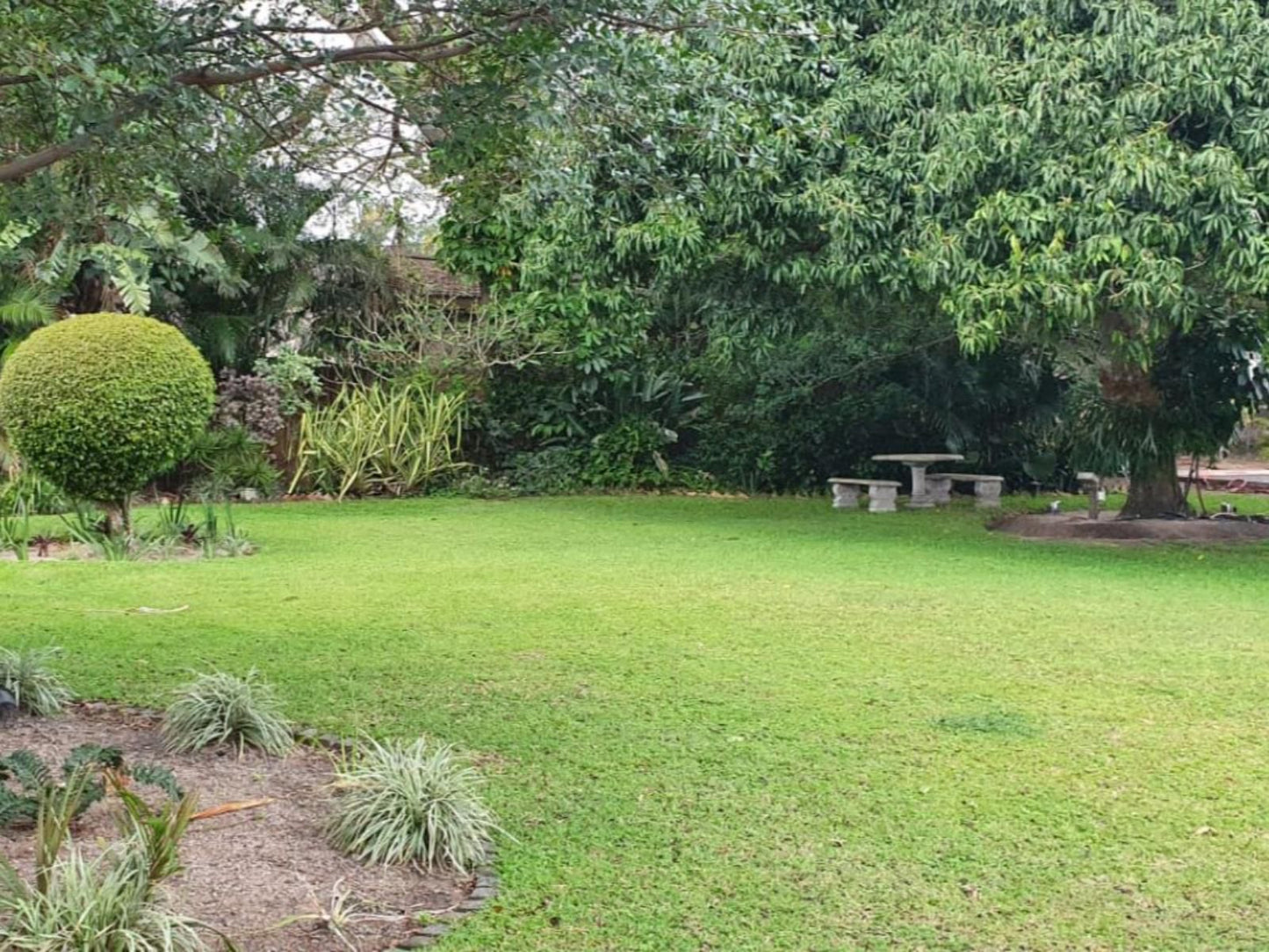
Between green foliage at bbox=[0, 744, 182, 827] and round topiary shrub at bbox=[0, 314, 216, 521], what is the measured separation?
635 cm

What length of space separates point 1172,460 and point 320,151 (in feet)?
32.5

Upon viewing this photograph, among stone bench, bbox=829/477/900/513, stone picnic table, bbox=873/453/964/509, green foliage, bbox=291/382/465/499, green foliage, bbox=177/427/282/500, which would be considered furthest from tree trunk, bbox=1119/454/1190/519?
green foliage, bbox=177/427/282/500

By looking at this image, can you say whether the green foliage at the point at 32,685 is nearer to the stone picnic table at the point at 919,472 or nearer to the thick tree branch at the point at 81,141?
the thick tree branch at the point at 81,141

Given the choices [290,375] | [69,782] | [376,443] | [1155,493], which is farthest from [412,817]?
[290,375]

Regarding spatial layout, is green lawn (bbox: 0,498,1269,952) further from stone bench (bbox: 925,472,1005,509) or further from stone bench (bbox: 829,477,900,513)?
stone bench (bbox: 925,472,1005,509)

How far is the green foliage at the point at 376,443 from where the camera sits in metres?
16.0

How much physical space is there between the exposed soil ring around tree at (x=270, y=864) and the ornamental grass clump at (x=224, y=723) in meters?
0.05

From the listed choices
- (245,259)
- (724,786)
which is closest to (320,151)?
(724,786)

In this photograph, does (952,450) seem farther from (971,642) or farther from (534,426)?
(971,642)

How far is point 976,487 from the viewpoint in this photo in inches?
628

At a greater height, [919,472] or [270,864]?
[919,472]

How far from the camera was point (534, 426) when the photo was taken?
17.5 metres

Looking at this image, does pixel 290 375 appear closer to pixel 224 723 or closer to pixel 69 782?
pixel 224 723

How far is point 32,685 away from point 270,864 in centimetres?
206
